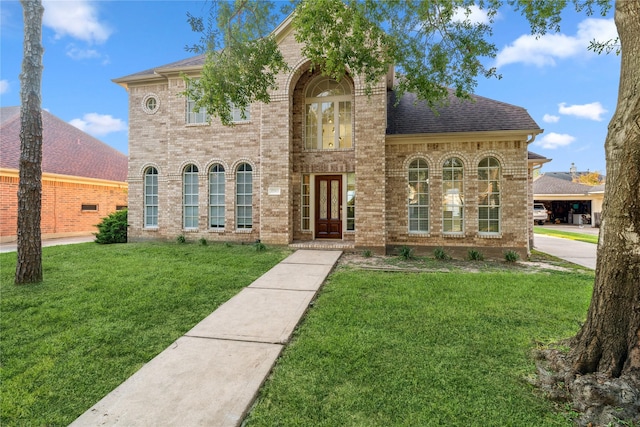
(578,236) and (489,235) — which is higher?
(489,235)

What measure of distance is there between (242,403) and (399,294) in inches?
150

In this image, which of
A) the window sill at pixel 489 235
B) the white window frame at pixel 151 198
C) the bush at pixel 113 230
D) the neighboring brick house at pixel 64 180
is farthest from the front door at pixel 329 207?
the neighboring brick house at pixel 64 180

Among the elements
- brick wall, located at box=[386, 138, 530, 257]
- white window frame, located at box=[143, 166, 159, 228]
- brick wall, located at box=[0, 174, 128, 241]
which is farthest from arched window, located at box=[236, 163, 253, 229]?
brick wall, located at box=[0, 174, 128, 241]

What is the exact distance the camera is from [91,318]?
453cm

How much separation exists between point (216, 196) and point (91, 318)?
768 cm

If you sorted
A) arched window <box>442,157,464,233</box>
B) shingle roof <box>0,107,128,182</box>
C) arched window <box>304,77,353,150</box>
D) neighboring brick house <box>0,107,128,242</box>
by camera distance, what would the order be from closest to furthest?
arched window <box>442,157,464,233</box>
arched window <box>304,77,353,150</box>
neighboring brick house <box>0,107,128,242</box>
shingle roof <box>0,107,128,182</box>

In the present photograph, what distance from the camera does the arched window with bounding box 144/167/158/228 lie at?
12.5 meters

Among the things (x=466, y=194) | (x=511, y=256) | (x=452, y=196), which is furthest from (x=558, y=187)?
(x=511, y=256)

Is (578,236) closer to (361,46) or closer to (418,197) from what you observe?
(418,197)

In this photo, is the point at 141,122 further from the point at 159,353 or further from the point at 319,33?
the point at 159,353

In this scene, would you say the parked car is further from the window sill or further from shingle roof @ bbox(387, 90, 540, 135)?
the window sill

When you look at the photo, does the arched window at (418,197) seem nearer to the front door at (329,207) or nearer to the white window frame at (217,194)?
the front door at (329,207)

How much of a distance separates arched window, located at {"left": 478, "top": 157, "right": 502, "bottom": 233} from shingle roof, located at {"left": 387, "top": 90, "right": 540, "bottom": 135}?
1186 mm

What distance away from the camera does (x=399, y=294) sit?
5734mm
